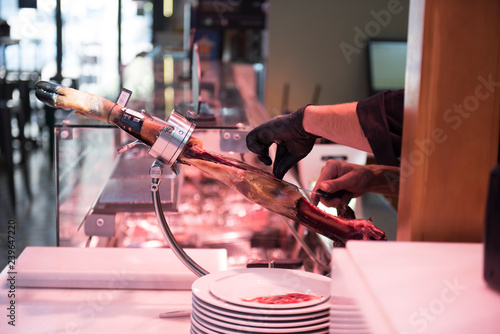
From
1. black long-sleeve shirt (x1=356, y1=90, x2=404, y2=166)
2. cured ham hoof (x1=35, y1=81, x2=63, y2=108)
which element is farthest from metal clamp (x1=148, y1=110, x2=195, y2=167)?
black long-sleeve shirt (x1=356, y1=90, x2=404, y2=166)

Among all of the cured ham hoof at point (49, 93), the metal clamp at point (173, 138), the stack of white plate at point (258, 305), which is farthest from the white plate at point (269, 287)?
the cured ham hoof at point (49, 93)

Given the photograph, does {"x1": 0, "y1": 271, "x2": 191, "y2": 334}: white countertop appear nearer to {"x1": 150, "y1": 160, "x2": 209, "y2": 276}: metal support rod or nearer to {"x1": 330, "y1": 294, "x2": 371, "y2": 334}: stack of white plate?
{"x1": 150, "y1": 160, "x2": 209, "y2": 276}: metal support rod

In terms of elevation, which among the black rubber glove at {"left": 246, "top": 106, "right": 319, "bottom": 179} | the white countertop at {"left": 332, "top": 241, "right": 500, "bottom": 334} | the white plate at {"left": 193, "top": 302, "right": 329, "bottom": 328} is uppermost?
the black rubber glove at {"left": 246, "top": 106, "right": 319, "bottom": 179}

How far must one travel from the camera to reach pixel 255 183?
3.59ft

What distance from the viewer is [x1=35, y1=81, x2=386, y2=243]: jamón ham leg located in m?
1.09

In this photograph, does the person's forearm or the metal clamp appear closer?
the metal clamp

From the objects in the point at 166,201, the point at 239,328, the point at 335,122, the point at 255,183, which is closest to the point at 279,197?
the point at 255,183

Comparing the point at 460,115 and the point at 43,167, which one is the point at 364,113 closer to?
the point at 460,115

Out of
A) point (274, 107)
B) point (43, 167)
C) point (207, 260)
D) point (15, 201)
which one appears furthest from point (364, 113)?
point (43, 167)

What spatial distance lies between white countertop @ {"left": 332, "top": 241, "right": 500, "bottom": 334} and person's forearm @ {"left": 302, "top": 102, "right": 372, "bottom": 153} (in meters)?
0.62

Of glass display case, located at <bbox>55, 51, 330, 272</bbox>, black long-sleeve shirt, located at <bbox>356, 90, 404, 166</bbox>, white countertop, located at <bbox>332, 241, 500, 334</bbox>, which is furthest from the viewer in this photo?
glass display case, located at <bbox>55, 51, 330, 272</bbox>

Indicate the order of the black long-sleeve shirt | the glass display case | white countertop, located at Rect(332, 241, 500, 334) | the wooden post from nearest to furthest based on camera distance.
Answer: white countertop, located at Rect(332, 241, 500, 334) < the wooden post < the black long-sleeve shirt < the glass display case

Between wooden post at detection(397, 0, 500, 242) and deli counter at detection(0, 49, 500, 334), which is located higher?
wooden post at detection(397, 0, 500, 242)

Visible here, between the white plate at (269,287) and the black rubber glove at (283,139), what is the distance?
413 mm
